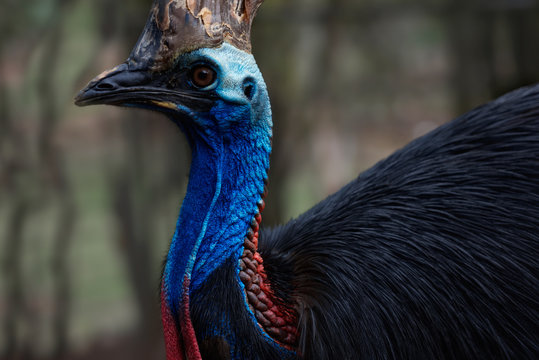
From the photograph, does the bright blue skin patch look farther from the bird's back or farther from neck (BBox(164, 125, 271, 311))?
the bird's back

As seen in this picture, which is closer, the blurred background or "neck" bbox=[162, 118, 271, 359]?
"neck" bbox=[162, 118, 271, 359]

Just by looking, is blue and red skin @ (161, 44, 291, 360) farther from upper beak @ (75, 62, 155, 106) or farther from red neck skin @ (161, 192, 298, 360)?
upper beak @ (75, 62, 155, 106)

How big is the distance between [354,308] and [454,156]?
488mm

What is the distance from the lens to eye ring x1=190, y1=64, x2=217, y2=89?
1.56m

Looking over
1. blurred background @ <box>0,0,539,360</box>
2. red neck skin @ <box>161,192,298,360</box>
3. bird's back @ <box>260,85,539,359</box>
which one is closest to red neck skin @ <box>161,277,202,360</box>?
red neck skin @ <box>161,192,298,360</box>

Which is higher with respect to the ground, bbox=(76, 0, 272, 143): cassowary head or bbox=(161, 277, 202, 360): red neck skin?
bbox=(76, 0, 272, 143): cassowary head

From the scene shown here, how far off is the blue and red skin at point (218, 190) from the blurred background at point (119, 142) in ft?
7.32

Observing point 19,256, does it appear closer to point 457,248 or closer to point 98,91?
point 98,91

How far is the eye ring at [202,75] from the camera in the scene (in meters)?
1.56

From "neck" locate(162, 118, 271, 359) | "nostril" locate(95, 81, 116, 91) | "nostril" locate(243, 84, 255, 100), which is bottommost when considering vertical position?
"neck" locate(162, 118, 271, 359)

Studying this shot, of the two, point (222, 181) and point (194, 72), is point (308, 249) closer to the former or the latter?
point (222, 181)

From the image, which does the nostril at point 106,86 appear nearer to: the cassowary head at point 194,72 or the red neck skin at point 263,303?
the cassowary head at point 194,72

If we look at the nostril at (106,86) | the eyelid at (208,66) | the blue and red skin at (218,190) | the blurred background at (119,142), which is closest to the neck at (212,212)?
the blue and red skin at (218,190)

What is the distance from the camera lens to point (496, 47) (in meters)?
4.68
